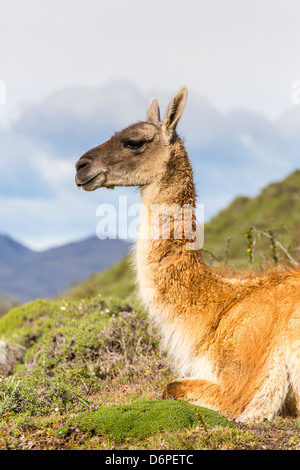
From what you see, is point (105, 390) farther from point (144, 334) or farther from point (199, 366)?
point (199, 366)

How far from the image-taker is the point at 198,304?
5.43 m

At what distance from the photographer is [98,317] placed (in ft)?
31.4

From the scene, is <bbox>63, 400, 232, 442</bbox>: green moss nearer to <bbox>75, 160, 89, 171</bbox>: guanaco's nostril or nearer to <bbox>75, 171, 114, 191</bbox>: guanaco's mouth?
<bbox>75, 171, 114, 191</bbox>: guanaco's mouth

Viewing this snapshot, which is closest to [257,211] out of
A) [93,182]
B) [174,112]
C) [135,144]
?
[174,112]

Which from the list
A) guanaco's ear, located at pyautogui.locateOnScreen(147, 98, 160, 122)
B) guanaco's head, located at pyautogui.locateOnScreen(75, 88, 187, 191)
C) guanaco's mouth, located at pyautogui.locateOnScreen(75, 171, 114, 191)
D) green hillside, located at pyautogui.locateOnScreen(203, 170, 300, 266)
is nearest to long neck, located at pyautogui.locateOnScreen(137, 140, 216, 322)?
guanaco's head, located at pyautogui.locateOnScreen(75, 88, 187, 191)

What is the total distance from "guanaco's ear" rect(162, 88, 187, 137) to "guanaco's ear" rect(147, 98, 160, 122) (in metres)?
0.92

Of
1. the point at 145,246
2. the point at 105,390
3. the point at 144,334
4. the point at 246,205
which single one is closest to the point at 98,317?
the point at 144,334

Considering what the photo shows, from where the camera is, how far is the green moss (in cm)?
459

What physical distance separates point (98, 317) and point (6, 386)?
11.0ft

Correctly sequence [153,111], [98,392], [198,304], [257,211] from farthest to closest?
[257,211] < [98,392] < [153,111] < [198,304]

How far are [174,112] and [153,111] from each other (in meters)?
1.01

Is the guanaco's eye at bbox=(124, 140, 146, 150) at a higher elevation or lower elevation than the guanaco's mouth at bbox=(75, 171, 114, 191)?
higher

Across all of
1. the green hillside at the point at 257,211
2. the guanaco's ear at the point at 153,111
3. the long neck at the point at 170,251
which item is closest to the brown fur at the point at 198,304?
the long neck at the point at 170,251

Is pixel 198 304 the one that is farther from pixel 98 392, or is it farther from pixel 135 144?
pixel 98 392
